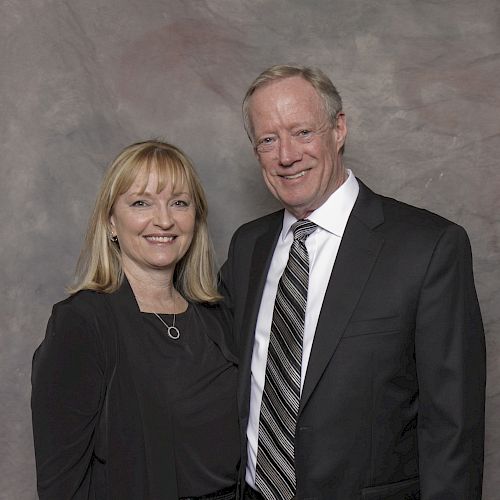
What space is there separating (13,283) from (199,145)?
82cm

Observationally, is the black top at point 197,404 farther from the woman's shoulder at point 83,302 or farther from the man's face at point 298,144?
the man's face at point 298,144

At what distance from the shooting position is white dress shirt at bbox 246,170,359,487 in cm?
215

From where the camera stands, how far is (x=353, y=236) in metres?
2.14

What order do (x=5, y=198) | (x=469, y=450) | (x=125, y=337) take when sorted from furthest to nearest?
(x=5, y=198) < (x=125, y=337) < (x=469, y=450)

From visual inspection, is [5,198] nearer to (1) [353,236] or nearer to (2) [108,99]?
(2) [108,99]

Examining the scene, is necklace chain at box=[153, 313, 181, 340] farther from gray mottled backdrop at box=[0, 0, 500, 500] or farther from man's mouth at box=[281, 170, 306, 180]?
gray mottled backdrop at box=[0, 0, 500, 500]

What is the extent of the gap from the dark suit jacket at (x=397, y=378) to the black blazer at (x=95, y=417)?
14.4 inches

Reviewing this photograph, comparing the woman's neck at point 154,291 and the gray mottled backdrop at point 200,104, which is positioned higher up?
the gray mottled backdrop at point 200,104

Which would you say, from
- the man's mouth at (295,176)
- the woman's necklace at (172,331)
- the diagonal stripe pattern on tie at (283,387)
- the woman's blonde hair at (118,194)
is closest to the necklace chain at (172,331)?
the woman's necklace at (172,331)

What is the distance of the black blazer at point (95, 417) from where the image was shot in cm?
208

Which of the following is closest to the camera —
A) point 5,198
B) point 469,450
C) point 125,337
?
point 469,450

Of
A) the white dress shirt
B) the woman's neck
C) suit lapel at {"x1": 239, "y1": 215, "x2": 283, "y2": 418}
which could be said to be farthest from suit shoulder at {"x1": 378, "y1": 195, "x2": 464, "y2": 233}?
the woman's neck

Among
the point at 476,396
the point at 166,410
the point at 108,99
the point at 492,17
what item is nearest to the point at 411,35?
the point at 492,17

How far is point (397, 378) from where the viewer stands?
2.06 meters
